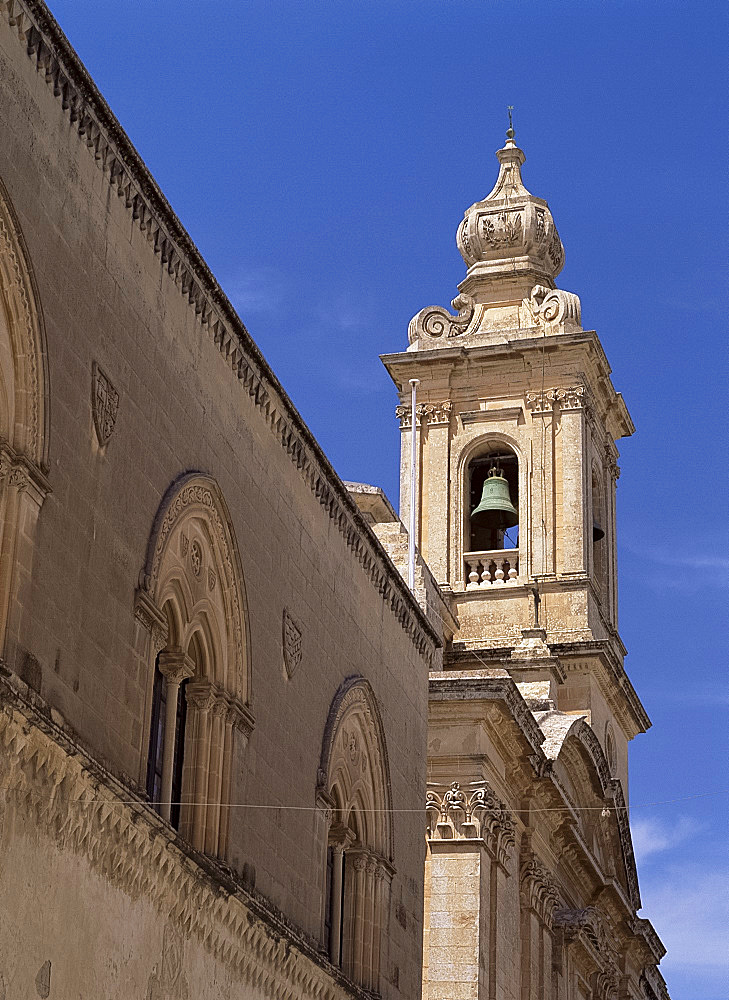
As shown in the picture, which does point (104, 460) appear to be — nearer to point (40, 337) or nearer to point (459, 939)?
point (40, 337)

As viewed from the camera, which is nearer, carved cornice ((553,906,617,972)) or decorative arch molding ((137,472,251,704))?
decorative arch molding ((137,472,251,704))

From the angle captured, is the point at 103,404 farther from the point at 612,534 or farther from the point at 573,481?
the point at 612,534

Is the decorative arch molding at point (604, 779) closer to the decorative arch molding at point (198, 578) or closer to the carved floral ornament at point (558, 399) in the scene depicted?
the carved floral ornament at point (558, 399)

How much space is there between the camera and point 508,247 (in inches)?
1588

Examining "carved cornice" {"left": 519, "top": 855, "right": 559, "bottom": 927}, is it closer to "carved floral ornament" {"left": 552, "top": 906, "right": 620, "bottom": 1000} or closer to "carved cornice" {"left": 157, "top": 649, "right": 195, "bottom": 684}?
"carved floral ornament" {"left": 552, "top": 906, "right": 620, "bottom": 1000}

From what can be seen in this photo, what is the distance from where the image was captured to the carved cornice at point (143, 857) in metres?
11.0

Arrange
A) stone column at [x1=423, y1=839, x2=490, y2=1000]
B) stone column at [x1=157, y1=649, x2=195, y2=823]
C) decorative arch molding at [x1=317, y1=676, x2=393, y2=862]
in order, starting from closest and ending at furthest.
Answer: stone column at [x1=157, y1=649, x2=195, y2=823] → decorative arch molding at [x1=317, y1=676, x2=393, y2=862] → stone column at [x1=423, y1=839, x2=490, y2=1000]

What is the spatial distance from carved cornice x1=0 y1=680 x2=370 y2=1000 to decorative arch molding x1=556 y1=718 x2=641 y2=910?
1384 centimetres

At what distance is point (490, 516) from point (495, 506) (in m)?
3.26

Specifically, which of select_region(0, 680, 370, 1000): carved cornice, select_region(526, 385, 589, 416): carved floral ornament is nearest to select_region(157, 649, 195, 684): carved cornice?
select_region(0, 680, 370, 1000): carved cornice

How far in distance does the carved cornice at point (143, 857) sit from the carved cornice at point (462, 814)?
305 inches

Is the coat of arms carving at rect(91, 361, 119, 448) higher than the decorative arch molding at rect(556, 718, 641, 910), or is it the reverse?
the decorative arch molding at rect(556, 718, 641, 910)

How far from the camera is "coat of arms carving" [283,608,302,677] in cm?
1666

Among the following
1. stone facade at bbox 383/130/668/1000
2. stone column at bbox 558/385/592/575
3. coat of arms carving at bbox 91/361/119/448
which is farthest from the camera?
stone column at bbox 558/385/592/575
